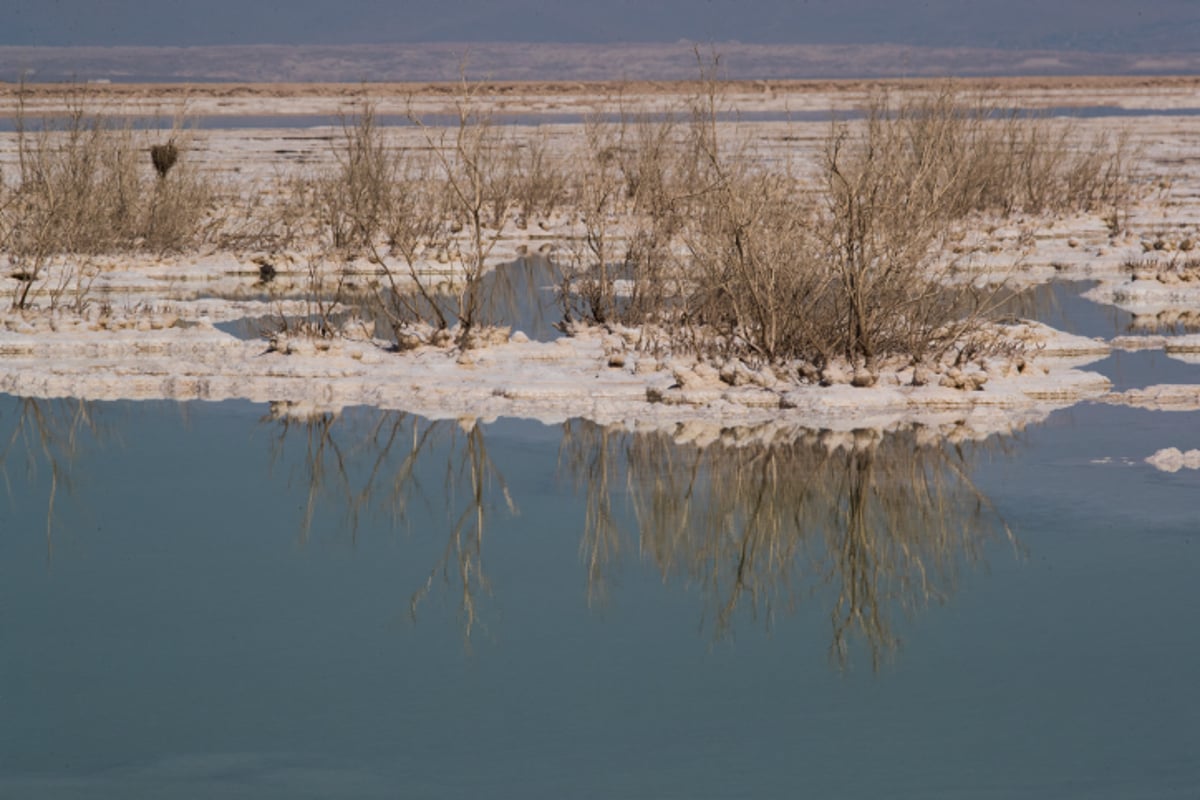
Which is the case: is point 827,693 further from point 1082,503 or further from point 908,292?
point 908,292

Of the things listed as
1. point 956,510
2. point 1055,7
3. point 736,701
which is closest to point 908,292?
point 956,510

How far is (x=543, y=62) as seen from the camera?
493 ft

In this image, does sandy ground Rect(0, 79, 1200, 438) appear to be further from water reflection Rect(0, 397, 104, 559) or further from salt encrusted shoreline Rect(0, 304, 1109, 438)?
water reflection Rect(0, 397, 104, 559)

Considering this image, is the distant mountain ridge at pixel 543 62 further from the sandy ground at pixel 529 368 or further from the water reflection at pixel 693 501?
the water reflection at pixel 693 501

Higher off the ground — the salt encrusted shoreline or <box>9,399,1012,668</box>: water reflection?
the salt encrusted shoreline

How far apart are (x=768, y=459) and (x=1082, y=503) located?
6.03 feet

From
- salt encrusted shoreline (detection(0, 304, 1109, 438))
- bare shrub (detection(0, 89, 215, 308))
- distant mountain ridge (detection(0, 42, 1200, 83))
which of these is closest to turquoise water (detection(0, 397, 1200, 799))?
salt encrusted shoreline (detection(0, 304, 1109, 438))

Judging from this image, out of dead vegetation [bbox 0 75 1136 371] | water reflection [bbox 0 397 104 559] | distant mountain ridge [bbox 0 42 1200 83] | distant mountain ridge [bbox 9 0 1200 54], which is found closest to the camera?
water reflection [bbox 0 397 104 559]

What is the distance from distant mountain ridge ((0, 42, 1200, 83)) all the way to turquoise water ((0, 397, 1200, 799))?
121674mm

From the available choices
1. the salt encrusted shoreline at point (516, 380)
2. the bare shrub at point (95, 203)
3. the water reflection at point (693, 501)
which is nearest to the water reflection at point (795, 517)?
the water reflection at point (693, 501)

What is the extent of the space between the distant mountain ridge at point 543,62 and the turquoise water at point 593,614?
12167 cm

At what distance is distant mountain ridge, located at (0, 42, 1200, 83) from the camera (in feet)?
453

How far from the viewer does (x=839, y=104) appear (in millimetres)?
66875

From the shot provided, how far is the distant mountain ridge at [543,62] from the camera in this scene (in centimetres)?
13800
